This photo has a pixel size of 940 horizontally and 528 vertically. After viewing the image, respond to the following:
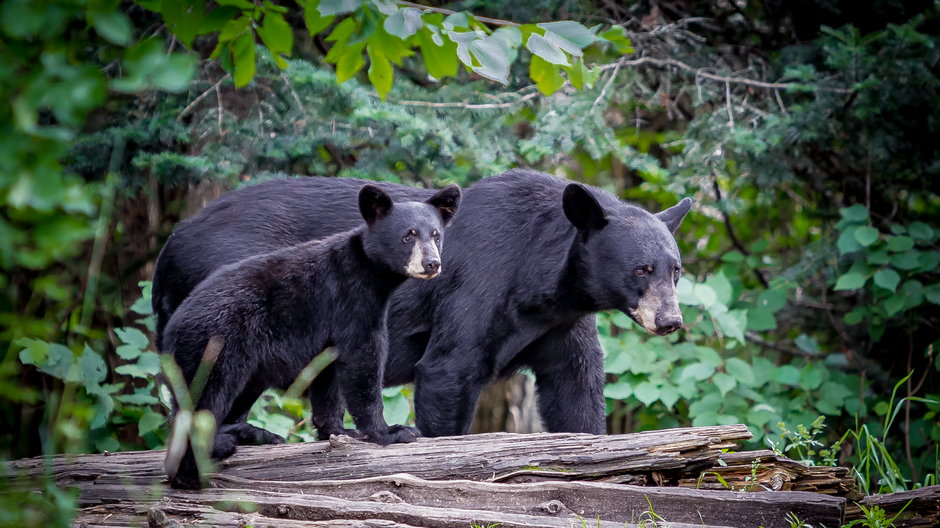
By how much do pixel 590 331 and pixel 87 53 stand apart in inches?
146

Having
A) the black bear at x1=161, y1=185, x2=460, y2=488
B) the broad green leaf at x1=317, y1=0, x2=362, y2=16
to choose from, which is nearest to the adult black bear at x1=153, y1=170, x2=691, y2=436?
the black bear at x1=161, y1=185, x2=460, y2=488

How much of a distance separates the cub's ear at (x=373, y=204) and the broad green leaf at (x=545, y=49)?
4.00ft

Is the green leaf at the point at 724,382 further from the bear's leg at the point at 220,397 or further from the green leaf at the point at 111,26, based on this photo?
the green leaf at the point at 111,26

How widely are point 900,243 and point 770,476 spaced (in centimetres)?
372

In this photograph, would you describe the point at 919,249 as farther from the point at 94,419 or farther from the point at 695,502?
the point at 94,419

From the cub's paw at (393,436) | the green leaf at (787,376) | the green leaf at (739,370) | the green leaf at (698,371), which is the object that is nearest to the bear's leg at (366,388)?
the cub's paw at (393,436)

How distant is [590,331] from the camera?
504 cm

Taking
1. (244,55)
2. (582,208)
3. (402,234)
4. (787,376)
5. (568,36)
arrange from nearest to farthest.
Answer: (568,36) → (244,55) → (402,234) → (582,208) → (787,376)

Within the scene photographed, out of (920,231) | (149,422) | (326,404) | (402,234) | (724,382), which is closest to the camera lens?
(402,234)

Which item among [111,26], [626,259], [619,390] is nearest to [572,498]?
[626,259]

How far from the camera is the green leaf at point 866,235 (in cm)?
665

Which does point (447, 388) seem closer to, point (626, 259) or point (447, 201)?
point (447, 201)

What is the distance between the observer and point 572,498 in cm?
370

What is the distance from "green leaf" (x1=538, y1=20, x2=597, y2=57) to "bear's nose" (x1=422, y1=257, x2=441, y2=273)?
3.98 ft
